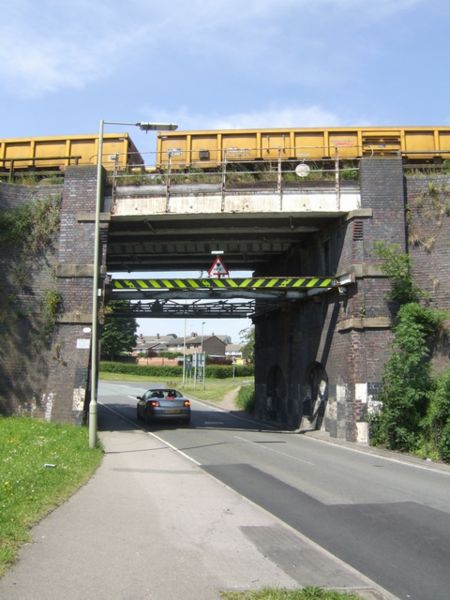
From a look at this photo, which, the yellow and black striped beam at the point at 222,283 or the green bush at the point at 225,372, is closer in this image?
the yellow and black striped beam at the point at 222,283

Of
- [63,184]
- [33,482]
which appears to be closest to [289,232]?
[63,184]

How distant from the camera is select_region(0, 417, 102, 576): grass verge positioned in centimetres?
629

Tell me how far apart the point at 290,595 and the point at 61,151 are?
821 inches

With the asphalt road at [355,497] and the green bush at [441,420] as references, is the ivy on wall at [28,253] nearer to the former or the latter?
the asphalt road at [355,497]

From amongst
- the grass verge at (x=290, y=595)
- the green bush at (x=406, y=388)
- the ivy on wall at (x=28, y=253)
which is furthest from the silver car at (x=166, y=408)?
the grass verge at (x=290, y=595)

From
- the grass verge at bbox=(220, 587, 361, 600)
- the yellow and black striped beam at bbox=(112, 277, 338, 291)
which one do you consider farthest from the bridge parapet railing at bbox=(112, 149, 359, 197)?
the grass verge at bbox=(220, 587, 361, 600)

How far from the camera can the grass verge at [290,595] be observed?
4.62 metres

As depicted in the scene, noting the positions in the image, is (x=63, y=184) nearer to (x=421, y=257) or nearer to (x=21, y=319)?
(x=21, y=319)

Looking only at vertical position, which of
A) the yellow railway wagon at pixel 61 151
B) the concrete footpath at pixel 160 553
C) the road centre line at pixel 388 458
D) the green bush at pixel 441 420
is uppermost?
the yellow railway wagon at pixel 61 151

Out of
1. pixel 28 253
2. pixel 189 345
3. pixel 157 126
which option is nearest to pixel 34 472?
pixel 157 126

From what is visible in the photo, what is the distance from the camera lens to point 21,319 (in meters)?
19.4

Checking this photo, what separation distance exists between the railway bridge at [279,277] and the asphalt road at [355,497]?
3105mm

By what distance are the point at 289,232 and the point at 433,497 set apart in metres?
13.8

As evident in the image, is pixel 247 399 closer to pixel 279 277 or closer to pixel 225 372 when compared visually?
pixel 279 277
